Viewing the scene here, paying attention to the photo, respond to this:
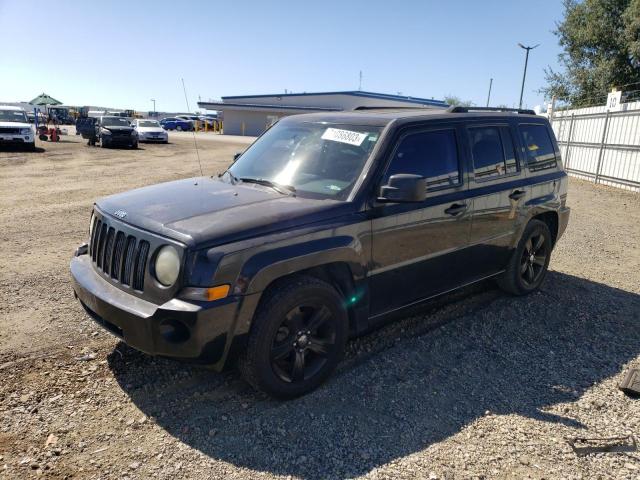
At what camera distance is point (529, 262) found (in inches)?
221

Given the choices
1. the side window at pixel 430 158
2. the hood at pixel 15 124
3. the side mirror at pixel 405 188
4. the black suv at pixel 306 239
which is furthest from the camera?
the hood at pixel 15 124

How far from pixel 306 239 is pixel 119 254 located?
1.24 metres

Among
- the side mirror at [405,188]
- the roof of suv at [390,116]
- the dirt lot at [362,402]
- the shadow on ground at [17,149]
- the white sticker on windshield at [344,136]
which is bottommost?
the dirt lot at [362,402]

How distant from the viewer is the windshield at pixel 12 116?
73.4 feet

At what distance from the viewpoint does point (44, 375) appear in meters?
3.71

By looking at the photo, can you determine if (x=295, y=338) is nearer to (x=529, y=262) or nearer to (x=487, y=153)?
(x=487, y=153)

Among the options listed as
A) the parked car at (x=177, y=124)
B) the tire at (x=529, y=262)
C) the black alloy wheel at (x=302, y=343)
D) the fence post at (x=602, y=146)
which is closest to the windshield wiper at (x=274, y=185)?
the black alloy wheel at (x=302, y=343)

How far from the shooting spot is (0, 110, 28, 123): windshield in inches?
881

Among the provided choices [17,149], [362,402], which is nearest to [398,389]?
[362,402]

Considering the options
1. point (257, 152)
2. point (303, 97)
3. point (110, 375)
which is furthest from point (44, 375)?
point (303, 97)

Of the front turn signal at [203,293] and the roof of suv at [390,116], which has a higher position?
the roof of suv at [390,116]

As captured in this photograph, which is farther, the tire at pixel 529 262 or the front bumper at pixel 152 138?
the front bumper at pixel 152 138

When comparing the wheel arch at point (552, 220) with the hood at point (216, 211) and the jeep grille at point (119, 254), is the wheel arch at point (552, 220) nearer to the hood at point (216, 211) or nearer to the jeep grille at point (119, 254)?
the hood at point (216, 211)

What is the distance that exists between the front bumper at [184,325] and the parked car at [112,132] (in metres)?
25.6
